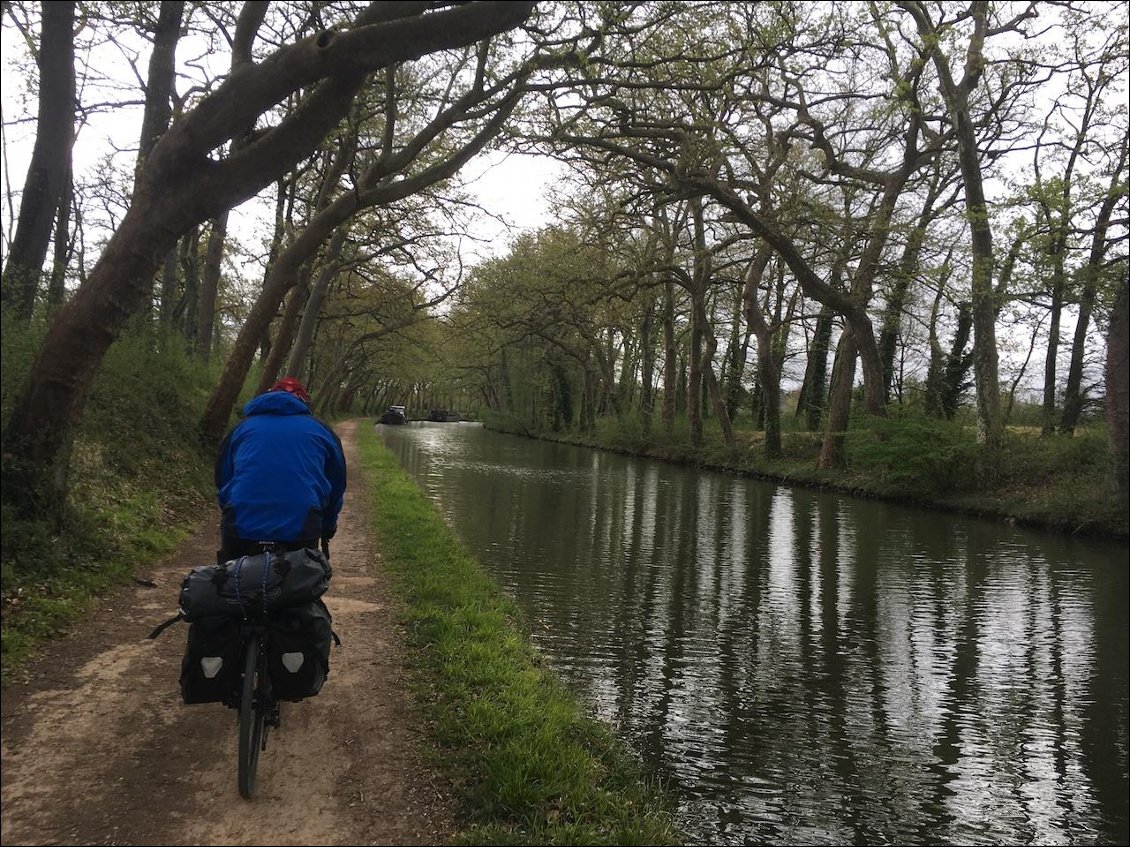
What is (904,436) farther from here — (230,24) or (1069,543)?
(230,24)

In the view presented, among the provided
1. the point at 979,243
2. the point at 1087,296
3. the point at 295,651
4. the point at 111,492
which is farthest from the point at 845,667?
the point at 979,243

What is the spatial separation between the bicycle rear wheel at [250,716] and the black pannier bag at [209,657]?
9 cm

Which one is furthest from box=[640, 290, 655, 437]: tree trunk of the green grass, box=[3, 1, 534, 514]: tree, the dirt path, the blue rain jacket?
the blue rain jacket

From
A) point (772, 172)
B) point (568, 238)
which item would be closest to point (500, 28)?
point (772, 172)

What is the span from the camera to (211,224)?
59.8 ft

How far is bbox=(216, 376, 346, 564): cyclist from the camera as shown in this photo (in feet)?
12.1

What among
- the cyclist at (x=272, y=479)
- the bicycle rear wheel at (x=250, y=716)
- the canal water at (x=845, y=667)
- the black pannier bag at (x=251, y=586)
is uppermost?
the cyclist at (x=272, y=479)

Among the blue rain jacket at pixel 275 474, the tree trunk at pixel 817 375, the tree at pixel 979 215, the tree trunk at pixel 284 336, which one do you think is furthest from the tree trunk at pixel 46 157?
the tree trunk at pixel 817 375

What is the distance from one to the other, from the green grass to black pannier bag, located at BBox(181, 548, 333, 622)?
4.17 ft

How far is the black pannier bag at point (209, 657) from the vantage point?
3332mm

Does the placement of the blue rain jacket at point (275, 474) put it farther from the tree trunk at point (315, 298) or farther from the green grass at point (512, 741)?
the tree trunk at point (315, 298)

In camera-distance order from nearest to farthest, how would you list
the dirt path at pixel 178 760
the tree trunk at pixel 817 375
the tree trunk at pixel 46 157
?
the dirt path at pixel 178 760
the tree trunk at pixel 46 157
the tree trunk at pixel 817 375

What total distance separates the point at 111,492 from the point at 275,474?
5.52 meters

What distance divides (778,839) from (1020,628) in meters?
5.47
